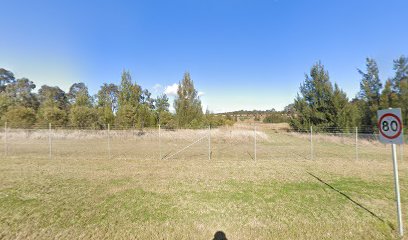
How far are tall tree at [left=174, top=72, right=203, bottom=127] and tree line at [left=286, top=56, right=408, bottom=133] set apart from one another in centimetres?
1372

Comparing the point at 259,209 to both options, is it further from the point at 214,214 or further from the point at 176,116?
the point at 176,116

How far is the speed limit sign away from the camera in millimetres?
3361

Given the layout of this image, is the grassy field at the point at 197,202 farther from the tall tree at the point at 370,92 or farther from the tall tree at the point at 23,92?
the tall tree at the point at 23,92

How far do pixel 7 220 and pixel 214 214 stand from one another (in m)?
4.36

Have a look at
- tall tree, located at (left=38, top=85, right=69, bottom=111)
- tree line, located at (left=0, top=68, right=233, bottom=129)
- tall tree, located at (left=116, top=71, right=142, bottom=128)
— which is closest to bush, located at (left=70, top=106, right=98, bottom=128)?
tree line, located at (left=0, top=68, right=233, bottom=129)

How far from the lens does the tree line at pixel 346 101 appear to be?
65.6 ft

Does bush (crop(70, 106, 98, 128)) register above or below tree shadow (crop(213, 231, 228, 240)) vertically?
above

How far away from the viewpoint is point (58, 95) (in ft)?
192

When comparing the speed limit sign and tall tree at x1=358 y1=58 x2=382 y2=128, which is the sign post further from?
tall tree at x1=358 y1=58 x2=382 y2=128

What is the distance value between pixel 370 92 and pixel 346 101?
7.71 ft

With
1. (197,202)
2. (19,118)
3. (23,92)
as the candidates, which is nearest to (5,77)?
(23,92)

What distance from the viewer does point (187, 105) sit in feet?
92.5

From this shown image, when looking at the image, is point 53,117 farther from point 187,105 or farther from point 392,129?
point 392,129

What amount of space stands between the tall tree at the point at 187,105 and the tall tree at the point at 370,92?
2003 centimetres
